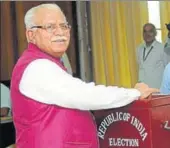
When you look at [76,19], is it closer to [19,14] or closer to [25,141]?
[19,14]

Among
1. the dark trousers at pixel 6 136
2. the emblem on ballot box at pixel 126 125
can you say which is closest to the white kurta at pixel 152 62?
the dark trousers at pixel 6 136

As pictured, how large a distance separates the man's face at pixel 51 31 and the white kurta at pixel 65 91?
0.29 ft

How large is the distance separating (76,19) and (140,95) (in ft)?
12.6

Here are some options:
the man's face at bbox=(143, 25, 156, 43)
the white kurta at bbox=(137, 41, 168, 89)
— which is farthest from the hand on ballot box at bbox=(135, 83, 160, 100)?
the man's face at bbox=(143, 25, 156, 43)

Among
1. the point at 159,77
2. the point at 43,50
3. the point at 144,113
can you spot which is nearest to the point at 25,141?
the point at 43,50

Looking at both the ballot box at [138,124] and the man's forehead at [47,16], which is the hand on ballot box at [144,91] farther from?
the man's forehead at [47,16]

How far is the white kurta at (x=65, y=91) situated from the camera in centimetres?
181

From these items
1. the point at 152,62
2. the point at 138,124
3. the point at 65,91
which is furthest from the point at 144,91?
the point at 152,62

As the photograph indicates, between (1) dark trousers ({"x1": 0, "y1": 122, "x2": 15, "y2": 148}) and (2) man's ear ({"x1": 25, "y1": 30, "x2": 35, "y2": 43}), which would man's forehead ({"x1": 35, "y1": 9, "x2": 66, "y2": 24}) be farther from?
(1) dark trousers ({"x1": 0, "y1": 122, "x2": 15, "y2": 148})

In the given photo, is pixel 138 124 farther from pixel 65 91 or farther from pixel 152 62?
pixel 152 62

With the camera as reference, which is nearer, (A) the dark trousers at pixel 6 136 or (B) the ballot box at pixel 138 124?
(B) the ballot box at pixel 138 124

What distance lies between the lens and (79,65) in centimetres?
568

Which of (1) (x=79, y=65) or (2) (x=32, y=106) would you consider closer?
(2) (x=32, y=106)

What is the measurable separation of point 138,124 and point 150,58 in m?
2.78
